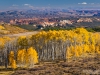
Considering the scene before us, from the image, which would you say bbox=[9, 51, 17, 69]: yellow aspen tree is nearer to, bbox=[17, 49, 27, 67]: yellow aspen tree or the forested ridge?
the forested ridge

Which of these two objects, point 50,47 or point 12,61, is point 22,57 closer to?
point 12,61

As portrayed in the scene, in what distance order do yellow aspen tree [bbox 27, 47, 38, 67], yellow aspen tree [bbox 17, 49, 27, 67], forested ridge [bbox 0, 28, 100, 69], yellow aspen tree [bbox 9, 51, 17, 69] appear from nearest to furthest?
yellow aspen tree [bbox 9, 51, 17, 69] < yellow aspen tree [bbox 27, 47, 38, 67] < yellow aspen tree [bbox 17, 49, 27, 67] < forested ridge [bbox 0, 28, 100, 69]

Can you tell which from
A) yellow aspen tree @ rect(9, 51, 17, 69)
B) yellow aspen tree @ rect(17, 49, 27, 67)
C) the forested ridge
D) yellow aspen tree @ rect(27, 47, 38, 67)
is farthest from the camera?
the forested ridge

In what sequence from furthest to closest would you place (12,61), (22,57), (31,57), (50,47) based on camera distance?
1. (50,47)
2. (12,61)
3. (22,57)
4. (31,57)

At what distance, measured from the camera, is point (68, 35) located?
13300 centimetres

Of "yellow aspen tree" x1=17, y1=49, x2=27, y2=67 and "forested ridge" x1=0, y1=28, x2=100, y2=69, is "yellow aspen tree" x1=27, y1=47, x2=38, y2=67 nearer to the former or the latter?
"yellow aspen tree" x1=17, y1=49, x2=27, y2=67

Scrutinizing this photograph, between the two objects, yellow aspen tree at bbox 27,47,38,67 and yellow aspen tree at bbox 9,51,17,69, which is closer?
yellow aspen tree at bbox 9,51,17,69

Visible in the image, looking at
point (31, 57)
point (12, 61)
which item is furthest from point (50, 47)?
point (12, 61)

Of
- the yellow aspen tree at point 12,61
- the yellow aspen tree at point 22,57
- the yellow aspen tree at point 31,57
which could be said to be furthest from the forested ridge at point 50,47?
the yellow aspen tree at point 31,57

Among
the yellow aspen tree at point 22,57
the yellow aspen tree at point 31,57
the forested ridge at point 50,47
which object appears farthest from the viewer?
the forested ridge at point 50,47

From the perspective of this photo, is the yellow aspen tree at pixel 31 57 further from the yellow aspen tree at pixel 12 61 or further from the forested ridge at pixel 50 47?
the forested ridge at pixel 50 47

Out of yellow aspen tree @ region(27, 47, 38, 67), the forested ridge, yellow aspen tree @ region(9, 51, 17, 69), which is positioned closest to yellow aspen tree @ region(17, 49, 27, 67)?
yellow aspen tree @ region(27, 47, 38, 67)

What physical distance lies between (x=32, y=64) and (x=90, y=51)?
4508 cm

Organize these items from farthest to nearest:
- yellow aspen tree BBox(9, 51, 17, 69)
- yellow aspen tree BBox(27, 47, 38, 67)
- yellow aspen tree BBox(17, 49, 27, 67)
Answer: yellow aspen tree BBox(17, 49, 27, 67)
yellow aspen tree BBox(27, 47, 38, 67)
yellow aspen tree BBox(9, 51, 17, 69)
